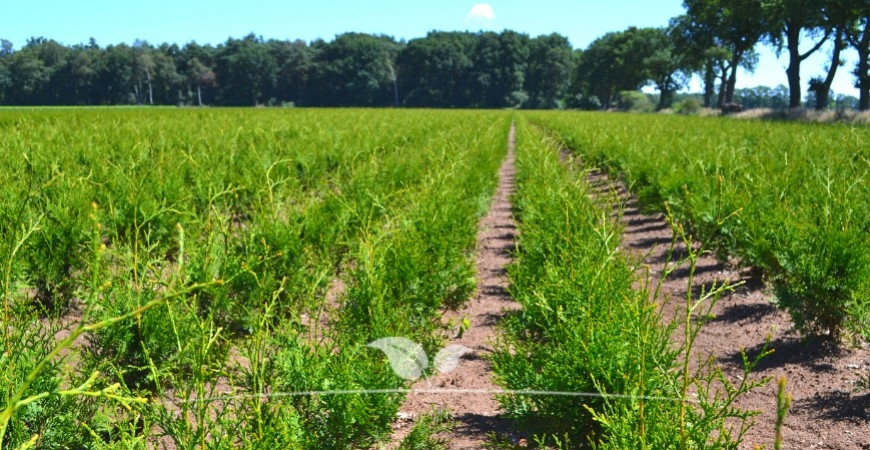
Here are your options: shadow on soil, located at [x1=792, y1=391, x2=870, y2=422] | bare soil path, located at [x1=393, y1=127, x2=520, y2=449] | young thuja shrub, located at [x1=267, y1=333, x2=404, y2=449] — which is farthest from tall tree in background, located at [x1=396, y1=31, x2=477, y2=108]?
young thuja shrub, located at [x1=267, y1=333, x2=404, y2=449]

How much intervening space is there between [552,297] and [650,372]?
134 centimetres

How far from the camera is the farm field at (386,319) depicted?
9.46 feet

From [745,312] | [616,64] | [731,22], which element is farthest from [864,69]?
[616,64]

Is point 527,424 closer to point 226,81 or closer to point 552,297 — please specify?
point 552,297

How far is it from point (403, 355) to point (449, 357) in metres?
1.16

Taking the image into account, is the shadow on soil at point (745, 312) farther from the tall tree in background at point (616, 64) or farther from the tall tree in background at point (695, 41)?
the tall tree in background at point (616, 64)

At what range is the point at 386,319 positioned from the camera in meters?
4.31

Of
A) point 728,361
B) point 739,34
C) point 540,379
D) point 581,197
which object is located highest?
point 739,34

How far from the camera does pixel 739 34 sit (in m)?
49.7

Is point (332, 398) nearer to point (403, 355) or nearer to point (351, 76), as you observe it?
point (403, 355)

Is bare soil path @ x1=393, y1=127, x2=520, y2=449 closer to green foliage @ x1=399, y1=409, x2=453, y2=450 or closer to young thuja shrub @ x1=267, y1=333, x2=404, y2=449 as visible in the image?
green foliage @ x1=399, y1=409, x2=453, y2=450

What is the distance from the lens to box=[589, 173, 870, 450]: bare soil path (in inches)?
156

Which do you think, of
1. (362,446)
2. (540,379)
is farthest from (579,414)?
(362,446)

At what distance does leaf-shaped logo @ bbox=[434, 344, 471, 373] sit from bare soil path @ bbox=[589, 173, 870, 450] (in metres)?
1.56
